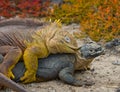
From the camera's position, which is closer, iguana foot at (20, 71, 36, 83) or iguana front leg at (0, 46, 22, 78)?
iguana front leg at (0, 46, 22, 78)

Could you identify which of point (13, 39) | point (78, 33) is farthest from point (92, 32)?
point (13, 39)

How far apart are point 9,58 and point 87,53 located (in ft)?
3.89

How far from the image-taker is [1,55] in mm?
7305

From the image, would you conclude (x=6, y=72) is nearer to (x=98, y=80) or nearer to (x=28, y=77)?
(x=28, y=77)

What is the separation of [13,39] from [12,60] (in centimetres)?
41

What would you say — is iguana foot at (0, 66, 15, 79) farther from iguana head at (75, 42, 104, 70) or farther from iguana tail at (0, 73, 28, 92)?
iguana head at (75, 42, 104, 70)

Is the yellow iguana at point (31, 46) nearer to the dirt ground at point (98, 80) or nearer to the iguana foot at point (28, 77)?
the iguana foot at point (28, 77)

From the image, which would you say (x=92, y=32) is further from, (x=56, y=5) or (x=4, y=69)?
(x=4, y=69)

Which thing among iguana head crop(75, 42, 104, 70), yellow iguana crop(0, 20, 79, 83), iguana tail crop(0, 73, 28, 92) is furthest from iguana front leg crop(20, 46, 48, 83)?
iguana tail crop(0, 73, 28, 92)

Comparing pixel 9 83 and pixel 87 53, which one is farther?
pixel 87 53

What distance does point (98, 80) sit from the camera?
299 inches

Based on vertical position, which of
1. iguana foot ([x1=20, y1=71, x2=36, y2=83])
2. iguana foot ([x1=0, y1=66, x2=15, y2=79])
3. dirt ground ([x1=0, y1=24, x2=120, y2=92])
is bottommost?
dirt ground ([x1=0, y1=24, x2=120, y2=92])

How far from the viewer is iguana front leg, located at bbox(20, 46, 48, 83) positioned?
7.30 meters

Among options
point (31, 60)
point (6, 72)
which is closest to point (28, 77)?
point (31, 60)
